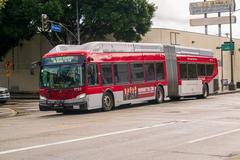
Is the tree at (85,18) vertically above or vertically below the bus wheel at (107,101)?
above

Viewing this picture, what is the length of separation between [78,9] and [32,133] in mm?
35400

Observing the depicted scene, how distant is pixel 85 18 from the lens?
4953cm

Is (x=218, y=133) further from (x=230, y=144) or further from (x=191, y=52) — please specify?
(x=191, y=52)

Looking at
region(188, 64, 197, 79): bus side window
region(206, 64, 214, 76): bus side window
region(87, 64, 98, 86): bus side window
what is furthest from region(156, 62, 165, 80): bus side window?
region(206, 64, 214, 76): bus side window

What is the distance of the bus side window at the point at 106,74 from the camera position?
990 inches

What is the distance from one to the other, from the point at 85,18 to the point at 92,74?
1011 inches

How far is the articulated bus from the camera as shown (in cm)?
2406

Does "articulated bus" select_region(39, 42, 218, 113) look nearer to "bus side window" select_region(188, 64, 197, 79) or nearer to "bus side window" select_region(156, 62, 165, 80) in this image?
"bus side window" select_region(156, 62, 165, 80)

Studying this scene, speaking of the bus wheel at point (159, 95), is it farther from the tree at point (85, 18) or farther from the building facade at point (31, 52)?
the building facade at point (31, 52)

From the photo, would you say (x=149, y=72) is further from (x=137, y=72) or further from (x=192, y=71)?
(x=192, y=71)

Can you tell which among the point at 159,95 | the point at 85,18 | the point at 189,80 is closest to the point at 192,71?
the point at 189,80

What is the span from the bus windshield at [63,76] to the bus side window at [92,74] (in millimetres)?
311

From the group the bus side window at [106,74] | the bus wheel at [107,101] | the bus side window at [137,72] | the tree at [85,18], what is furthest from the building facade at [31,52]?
the bus wheel at [107,101]

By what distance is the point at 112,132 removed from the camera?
15.4m
